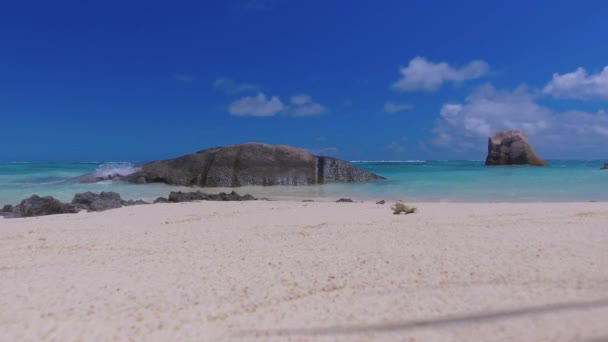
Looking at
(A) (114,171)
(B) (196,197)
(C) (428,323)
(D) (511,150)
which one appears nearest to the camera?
(C) (428,323)

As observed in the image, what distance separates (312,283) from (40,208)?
8.16m

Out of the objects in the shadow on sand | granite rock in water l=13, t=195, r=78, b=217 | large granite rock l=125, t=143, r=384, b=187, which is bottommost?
the shadow on sand

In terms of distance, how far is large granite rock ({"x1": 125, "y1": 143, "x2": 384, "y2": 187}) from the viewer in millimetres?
18016

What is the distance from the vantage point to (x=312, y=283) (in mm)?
3830

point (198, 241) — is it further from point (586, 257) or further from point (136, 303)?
point (586, 257)

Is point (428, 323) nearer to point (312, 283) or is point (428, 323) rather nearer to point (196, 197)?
point (312, 283)

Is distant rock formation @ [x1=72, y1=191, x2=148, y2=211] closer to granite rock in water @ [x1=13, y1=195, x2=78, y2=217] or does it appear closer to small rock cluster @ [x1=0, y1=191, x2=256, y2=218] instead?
small rock cluster @ [x1=0, y1=191, x2=256, y2=218]

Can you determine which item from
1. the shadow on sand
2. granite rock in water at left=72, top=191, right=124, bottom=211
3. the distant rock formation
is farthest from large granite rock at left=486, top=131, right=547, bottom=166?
the shadow on sand

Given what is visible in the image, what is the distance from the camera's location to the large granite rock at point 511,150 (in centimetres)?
4275

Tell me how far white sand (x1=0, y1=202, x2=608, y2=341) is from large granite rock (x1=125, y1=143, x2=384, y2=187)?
1120cm

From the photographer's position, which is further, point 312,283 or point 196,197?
point 196,197

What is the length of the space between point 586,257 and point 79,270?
5.71 meters

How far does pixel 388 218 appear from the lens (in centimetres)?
805

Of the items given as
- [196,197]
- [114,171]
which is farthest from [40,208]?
[114,171]
